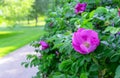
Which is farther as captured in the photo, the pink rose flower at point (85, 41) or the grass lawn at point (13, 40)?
the grass lawn at point (13, 40)

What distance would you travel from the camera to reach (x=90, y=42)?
1137 millimetres

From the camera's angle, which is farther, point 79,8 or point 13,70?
point 13,70

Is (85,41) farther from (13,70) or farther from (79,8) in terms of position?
(13,70)

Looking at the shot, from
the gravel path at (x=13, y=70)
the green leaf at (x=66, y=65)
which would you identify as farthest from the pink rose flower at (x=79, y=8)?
the gravel path at (x=13, y=70)

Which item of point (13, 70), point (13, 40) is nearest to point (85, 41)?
point (13, 70)

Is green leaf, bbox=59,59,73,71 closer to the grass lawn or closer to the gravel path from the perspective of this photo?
the gravel path

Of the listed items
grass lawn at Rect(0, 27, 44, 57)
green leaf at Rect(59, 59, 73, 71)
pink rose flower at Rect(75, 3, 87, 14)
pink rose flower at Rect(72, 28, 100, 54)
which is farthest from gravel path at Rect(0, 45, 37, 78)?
pink rose flower at Rect(72, 28, 100, 54)

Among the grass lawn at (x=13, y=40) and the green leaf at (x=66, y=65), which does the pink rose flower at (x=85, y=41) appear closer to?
the green leaf at (x=66, y=65)

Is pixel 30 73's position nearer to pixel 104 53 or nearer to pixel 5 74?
pixel 5 74

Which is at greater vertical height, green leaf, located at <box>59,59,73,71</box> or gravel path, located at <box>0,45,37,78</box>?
green leaf, located at <box>59,59,73,71</box>

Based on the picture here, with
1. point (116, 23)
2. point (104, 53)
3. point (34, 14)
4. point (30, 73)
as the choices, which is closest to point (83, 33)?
point (104, 53)

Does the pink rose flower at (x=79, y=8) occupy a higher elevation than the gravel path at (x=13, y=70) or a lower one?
higher

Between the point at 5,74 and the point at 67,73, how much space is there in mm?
5850

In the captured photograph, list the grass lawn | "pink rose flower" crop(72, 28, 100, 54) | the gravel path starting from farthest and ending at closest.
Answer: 1. the grass lawn
2. the gravel path
3. "pink rose flower" crop(72, 28, 100, 54)
